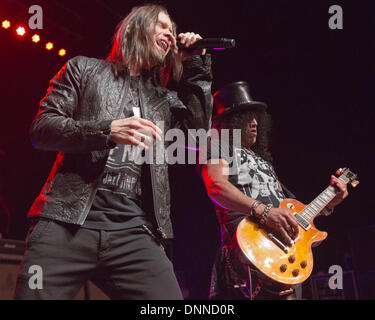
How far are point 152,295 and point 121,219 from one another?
0.98 ft

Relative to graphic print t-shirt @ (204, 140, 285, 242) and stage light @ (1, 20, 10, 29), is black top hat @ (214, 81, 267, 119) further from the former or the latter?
stage light @ (1, 20, 10, 29)

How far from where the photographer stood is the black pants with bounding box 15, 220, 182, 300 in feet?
3.76

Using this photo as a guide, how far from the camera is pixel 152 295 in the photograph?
1252 mm

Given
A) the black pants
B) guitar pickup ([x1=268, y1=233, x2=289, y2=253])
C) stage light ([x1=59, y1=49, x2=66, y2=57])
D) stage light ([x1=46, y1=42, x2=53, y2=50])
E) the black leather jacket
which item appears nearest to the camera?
the black pants

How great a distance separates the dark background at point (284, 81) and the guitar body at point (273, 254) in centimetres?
289

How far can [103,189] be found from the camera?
4.48 feet

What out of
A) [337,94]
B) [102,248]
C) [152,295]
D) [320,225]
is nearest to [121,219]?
[102,248]

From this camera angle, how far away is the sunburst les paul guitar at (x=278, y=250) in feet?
7.34

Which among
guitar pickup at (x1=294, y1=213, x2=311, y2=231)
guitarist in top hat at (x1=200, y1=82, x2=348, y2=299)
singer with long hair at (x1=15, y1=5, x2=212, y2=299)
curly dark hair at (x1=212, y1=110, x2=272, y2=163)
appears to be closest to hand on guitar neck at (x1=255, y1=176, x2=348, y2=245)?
guitarist in top hat at (x1=200, y1=82, x2=348, y2=299)

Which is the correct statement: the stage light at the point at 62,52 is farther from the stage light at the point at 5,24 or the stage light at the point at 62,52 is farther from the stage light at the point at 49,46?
the stage light at the point at 5,24

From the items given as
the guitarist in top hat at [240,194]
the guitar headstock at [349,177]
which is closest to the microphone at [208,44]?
the guitarist in top hat at [240,194]

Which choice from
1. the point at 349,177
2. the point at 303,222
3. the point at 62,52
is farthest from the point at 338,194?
the point at 62,52

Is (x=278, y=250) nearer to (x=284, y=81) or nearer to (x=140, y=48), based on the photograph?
(x=140, y=48)

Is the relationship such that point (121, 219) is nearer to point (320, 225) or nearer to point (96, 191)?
point (96, 191)
